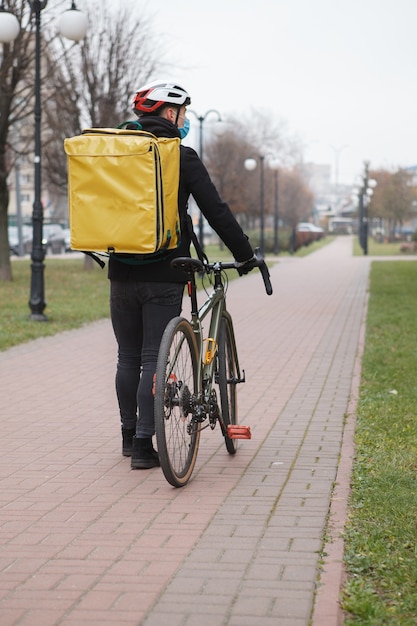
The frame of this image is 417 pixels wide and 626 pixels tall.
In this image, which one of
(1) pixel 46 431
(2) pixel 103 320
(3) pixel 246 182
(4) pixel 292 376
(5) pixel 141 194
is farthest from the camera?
(3) pixel 246 182

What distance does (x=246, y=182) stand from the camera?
5591 cm

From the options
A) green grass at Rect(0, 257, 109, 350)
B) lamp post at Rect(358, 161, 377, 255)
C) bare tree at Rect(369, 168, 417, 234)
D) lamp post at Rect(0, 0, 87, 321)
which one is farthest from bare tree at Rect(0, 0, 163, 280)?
bare tree at Rect(369, 168, 417, 234)

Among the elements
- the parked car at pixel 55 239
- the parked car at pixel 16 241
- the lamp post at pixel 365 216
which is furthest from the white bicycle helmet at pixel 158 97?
the parked car at pixel 55 239

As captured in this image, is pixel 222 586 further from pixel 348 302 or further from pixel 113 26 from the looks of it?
pixel 113 26

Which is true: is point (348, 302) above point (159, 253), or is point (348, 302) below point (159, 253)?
below

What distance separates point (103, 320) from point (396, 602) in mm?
12311

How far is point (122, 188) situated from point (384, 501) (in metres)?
1.89

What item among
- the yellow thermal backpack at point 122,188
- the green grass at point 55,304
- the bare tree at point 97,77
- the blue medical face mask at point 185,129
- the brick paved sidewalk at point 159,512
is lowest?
the green grass at point 55,304

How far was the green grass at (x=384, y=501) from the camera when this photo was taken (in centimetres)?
375

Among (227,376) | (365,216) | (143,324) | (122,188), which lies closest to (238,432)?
→ (227,376)

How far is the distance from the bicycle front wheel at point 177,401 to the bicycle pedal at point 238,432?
33 centimetres

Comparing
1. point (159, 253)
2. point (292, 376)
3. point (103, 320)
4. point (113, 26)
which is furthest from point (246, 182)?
point (159, 253)

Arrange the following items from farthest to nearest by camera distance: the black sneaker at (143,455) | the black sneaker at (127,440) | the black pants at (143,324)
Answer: the black sneaker at (127,440) < the black sneaker at (143,455) < the black pants at (143,324)

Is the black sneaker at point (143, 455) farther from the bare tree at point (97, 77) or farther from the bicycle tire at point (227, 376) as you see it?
the bare tree at point (97, 77)
